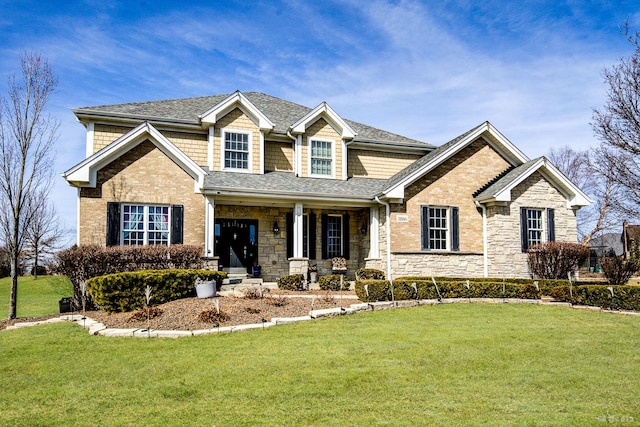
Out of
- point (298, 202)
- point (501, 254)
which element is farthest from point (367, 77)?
point (501, 254)

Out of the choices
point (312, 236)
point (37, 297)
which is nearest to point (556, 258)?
point (312, 236)

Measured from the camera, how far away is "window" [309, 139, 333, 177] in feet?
66.9

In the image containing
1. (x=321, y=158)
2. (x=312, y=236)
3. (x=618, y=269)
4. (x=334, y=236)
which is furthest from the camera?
(x=321, y=158)

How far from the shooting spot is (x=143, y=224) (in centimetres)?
1594

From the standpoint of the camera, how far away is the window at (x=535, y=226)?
61.3 feet

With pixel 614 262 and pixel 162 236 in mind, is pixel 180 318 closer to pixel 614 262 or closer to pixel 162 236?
pixel 162 236

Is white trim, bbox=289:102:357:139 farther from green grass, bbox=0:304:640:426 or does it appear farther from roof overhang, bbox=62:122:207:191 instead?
green grass, bbox=0:304:640:426

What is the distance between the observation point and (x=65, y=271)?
1365 centimetres

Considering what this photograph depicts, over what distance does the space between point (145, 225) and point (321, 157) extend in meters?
7.95

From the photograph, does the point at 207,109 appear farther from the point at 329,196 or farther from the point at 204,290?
the point at 204,290

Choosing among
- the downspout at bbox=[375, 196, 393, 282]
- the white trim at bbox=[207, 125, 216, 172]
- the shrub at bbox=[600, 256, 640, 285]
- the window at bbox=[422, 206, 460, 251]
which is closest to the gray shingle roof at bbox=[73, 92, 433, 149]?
the white trim at bbox=[207, 125, 216, 172]

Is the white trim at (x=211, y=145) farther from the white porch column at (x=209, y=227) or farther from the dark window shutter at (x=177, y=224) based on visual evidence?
the dark window shutter at (x=177, y=224)

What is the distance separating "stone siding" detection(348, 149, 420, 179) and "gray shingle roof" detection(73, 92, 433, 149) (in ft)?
2.23

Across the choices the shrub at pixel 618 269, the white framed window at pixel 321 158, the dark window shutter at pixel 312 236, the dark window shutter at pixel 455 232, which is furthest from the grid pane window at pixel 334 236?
the shrub at pixel 618 269
